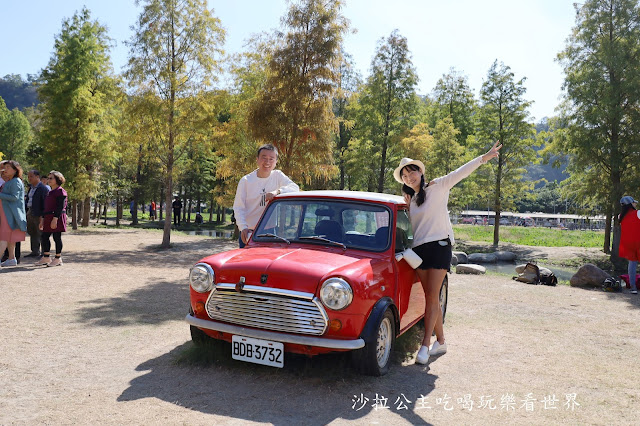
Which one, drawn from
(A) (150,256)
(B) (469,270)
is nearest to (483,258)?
(B) (469,270)

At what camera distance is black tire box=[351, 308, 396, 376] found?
4.23 m

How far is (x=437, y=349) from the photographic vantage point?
217 inches

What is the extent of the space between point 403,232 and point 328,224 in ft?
2.83

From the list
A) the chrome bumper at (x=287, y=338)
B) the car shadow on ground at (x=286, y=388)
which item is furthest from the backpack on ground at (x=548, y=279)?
the chrome bumper at (x=287, y=338)

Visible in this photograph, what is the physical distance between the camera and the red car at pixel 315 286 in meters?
4.06

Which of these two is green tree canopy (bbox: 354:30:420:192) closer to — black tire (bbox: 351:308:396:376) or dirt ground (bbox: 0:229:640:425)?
dirt ground (bbox: 0:229:640:425)

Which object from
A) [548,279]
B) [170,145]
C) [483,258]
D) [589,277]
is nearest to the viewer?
[589,277]

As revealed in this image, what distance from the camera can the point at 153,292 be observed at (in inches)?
356

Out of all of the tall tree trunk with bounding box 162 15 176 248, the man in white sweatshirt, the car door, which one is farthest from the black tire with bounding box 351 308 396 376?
the tall tree trunk with bounding box 162 15 176 248

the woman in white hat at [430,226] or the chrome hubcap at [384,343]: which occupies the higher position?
the woman in white hat at [430,226]

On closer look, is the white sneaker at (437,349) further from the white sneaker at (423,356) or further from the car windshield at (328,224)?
the car windshield at (328,224)

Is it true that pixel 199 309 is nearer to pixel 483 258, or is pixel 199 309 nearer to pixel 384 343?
pixel 384 343

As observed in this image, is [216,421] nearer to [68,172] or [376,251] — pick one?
[376,251]

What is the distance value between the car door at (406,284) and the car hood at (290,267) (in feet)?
1.58
